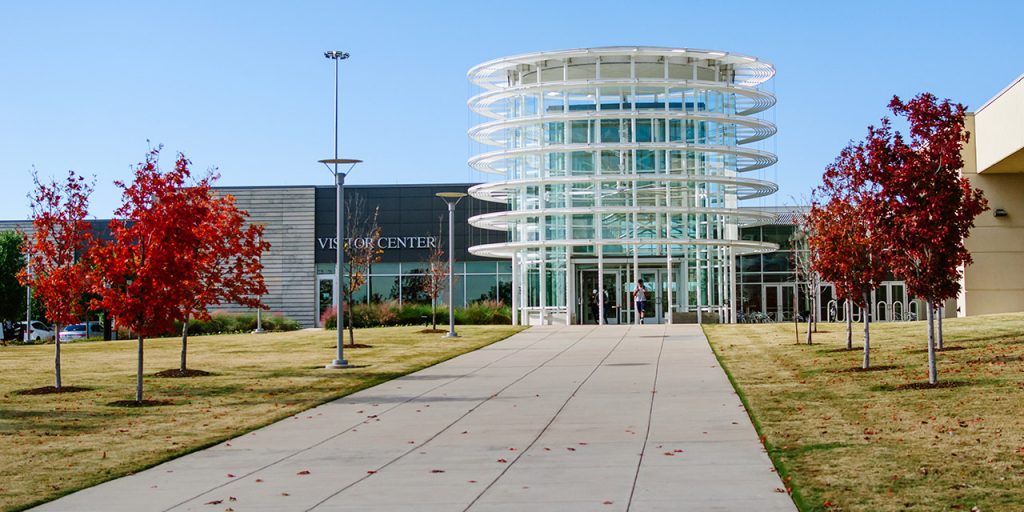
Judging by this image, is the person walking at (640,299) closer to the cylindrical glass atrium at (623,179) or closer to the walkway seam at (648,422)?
the cylindrical glass atrium at (623,179)

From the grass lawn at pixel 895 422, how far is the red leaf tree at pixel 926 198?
66.6 inches

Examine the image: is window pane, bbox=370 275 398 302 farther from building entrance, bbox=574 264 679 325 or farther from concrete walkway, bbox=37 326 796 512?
concrete walkway, bbox=37 326 796 512

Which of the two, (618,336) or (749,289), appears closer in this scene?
(618,336)

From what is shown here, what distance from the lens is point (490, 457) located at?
43.0ft

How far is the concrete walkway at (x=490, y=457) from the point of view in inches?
413

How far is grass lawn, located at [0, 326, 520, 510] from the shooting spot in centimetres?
1330

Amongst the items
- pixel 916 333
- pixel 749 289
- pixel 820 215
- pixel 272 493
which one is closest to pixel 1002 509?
pixel 272 493

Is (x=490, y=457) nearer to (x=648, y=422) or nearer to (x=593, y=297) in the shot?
(x=648, y=422)

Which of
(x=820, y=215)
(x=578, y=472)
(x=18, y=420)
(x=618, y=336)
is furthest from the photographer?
(x=618, y=336)

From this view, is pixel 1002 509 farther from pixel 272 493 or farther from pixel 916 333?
pixel 916 333

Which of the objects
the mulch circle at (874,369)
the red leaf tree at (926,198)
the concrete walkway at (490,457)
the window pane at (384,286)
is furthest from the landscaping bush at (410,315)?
the red leaf tree at (926,198)

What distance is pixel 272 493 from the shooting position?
11.1 m

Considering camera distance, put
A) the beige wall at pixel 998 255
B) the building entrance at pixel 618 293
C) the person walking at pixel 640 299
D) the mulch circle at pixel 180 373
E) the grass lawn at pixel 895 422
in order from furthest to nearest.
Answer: the building entrance at pixel 618 293 → the person walking at pixel 640 299 → the beige wall at pixel 998 255 → the mulch circle at pixel 180 373 → the grass lawn at pixel 895 422

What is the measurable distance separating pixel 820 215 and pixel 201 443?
1594 cm
